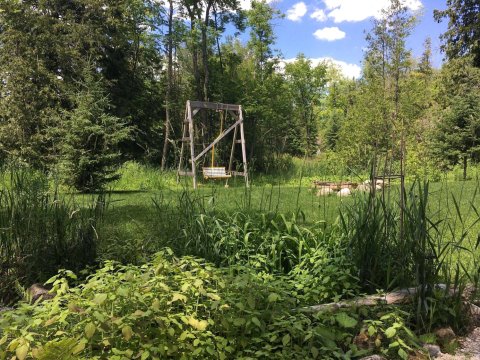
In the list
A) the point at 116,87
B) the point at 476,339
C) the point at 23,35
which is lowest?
the point at 476,339

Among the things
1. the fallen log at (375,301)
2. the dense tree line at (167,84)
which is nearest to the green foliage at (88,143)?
the dense tree line at (167,84)

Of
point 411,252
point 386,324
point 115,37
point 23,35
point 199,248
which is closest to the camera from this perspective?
point 386,324

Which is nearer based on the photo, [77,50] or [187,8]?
[77,50]

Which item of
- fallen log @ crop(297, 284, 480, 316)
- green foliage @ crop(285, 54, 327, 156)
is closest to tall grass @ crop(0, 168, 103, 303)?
fallen log @ crop(297, 284, 480, 316)

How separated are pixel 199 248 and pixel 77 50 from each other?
12464mm

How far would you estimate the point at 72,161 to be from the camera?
292 inches

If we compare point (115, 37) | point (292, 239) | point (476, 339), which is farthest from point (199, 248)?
point (115, 37)

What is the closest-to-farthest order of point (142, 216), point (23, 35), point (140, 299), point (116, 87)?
point (140, 299) → point (142, 216) → point (23, 35) → point (116, 87)

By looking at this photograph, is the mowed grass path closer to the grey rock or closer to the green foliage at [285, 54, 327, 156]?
the grey rock

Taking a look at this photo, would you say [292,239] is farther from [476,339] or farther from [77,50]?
[77,50]

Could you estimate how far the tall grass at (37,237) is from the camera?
8.59 ft

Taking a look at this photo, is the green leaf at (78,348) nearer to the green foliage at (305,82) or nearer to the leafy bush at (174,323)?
the leafy bush at (174,323)

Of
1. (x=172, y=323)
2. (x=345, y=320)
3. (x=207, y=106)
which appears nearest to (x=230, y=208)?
(x=345, y=320)

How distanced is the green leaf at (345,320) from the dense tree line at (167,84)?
6.27 metres
